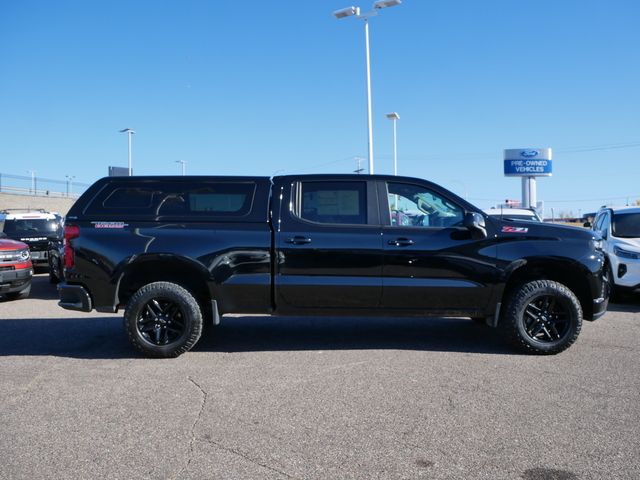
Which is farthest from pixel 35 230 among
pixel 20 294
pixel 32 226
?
pixel 20 294

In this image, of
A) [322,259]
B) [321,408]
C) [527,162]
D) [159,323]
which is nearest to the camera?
[321,408]

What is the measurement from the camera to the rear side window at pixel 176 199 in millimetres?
6230

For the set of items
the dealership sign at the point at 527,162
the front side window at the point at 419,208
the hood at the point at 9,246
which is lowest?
the hood at the point at 9,246

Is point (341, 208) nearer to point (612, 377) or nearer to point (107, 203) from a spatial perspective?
point (107, 203)

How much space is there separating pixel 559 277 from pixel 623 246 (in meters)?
4.00

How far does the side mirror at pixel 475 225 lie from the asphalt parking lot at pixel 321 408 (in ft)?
4.23

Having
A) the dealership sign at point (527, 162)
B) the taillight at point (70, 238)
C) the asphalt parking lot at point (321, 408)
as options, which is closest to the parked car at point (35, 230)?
the asphalt parking lot at point (321, 408)

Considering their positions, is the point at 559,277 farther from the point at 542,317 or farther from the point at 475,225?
the point at 475,225

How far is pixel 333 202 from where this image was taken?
627 centimetres

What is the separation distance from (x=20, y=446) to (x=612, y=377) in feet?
16.1

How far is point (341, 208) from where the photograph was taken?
625 cm

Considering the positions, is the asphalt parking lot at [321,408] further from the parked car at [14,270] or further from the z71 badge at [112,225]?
the parked car at [14,270]

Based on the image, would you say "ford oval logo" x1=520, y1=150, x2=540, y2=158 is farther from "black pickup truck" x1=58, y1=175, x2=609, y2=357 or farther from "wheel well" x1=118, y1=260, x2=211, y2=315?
"wheel well" x1=118, y1=260, x2=211, y2=315

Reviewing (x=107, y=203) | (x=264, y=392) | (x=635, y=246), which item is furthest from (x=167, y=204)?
(x=635, y=246)
